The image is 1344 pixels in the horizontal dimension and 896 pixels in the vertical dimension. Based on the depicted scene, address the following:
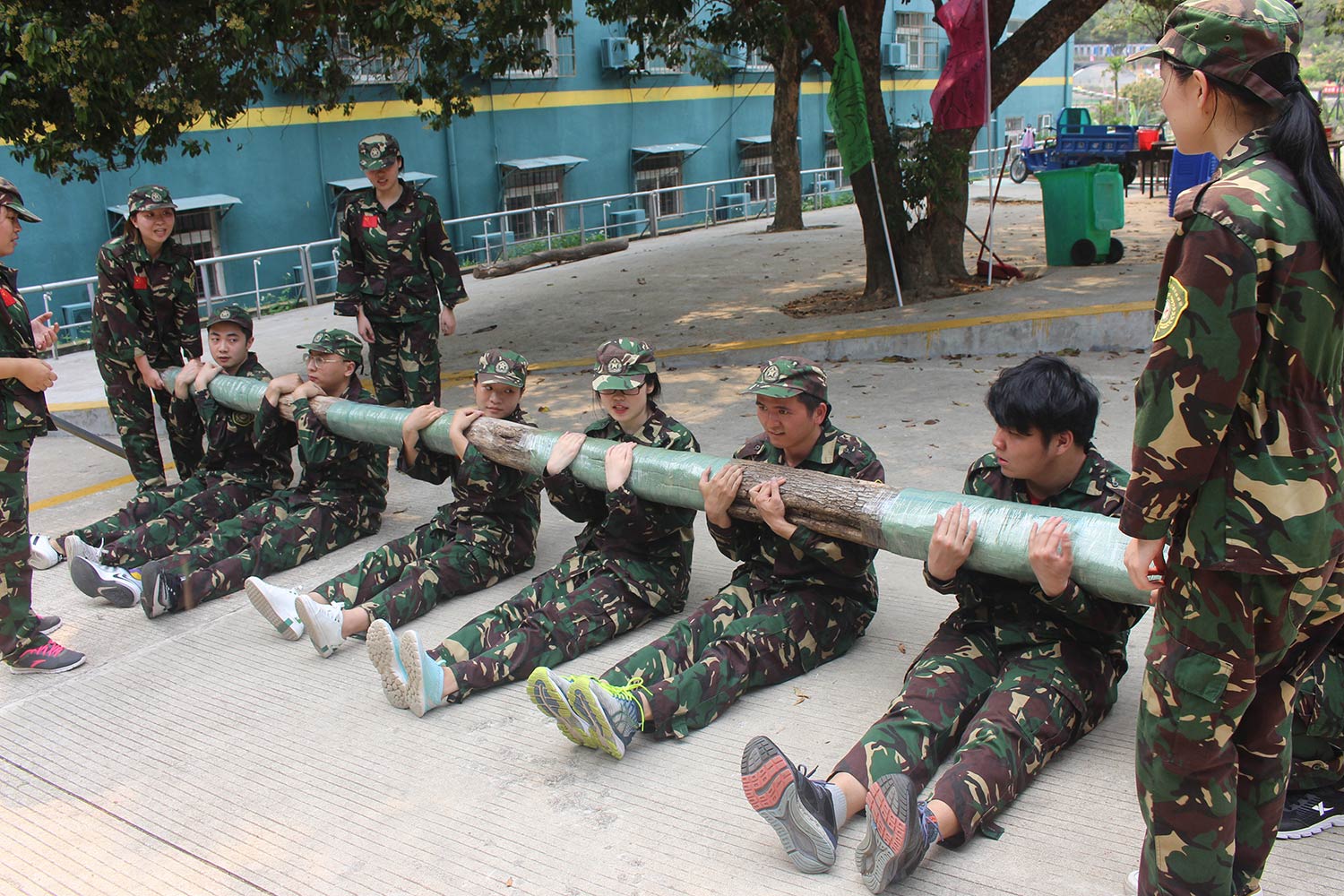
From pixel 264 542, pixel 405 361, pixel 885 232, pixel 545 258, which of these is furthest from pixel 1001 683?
pixel 545 258

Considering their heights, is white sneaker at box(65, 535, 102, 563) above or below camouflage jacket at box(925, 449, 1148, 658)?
below

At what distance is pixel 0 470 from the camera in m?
4.11

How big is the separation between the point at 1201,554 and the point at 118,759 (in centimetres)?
330

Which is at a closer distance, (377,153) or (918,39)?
(377,153)

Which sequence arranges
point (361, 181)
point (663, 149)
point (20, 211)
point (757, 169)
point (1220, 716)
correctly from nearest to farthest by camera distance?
point (1220, 716)
point (20, 211)
point (361, 181)
point (663, 149)
point (757, 169)

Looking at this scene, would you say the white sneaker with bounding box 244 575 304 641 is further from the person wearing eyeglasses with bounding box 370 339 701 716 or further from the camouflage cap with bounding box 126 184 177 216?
the camouflage cap with bounding box 126 184 177 216

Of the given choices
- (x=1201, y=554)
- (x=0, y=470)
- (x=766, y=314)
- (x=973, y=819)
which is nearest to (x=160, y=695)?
(x=0, y=470)

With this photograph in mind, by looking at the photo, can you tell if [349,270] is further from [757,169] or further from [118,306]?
[757,169]

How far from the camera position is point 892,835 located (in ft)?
8.21

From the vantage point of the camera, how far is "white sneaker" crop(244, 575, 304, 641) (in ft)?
13.8

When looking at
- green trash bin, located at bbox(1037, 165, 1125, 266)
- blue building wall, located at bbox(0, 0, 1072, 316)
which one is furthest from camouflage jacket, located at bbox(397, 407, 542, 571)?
blue building wall, located at bbox(0, 0, 1072, 316)

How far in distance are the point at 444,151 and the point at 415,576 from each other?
18.1m

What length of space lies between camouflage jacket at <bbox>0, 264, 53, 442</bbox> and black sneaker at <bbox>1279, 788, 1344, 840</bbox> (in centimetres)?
432

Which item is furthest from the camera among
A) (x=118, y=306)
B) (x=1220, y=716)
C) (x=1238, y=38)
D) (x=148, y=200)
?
(x=118, y=306)
